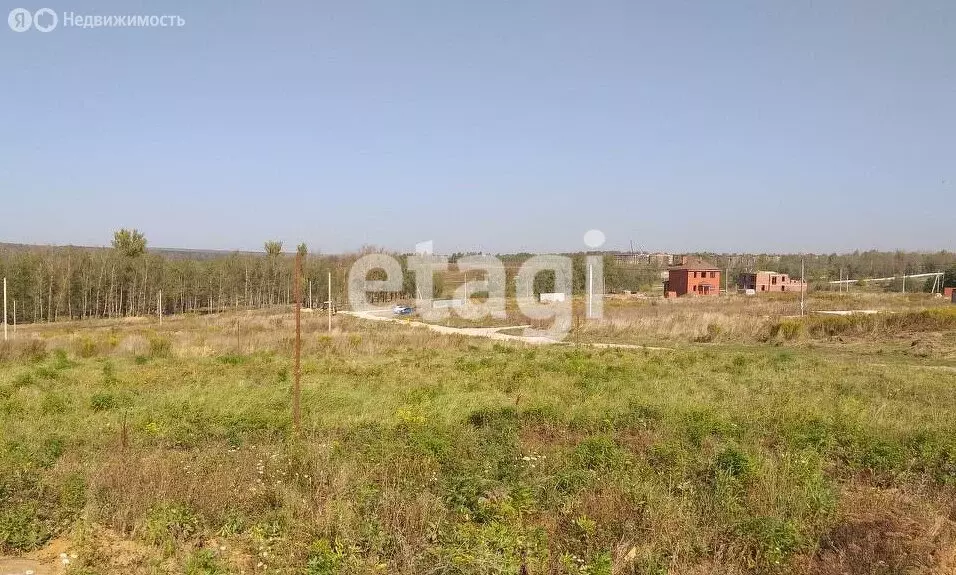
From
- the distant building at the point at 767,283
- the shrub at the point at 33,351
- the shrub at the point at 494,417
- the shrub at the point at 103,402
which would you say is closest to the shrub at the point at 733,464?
the shrub at the point at 494,417

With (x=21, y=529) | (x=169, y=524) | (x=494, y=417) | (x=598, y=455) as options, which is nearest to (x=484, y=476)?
(x=598, y=455)

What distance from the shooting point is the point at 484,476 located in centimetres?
496

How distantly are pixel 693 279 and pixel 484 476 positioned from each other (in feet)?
167

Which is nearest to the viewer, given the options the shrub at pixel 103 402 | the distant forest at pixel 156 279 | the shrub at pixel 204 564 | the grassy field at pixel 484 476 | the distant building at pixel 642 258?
the shrub at pixel 204 564

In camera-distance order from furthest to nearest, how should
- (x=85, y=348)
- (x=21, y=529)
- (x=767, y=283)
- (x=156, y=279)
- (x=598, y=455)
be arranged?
(x=767, y=283) < (x=156, y=279) < (x=85, y=348) < (x=598, y=455) < (x=21, y=529)

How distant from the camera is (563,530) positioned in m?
4.22

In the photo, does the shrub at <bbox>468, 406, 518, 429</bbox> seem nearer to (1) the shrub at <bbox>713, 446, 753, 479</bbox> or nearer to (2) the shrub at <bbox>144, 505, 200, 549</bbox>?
(1) the shrub at <bbox>713, 446, 753, 479</bbox>

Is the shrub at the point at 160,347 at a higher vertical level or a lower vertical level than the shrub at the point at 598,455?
lower

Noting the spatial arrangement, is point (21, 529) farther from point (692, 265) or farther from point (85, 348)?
point (692, 265)

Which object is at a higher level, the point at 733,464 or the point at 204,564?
the point at 733,464

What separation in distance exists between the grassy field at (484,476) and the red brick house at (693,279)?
42.7 m

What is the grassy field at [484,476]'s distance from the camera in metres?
3.78

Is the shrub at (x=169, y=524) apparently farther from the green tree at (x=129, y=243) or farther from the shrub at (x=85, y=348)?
the green tree at (x=129, y=243)

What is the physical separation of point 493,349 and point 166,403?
33.5 feet
